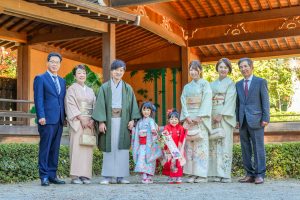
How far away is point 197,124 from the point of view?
22.3 feet

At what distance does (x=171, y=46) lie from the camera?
1591 cm

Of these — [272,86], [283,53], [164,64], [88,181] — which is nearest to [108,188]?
[88,181]

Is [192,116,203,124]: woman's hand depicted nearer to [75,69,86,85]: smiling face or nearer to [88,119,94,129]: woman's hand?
[88,119,94,129]: woman's hand

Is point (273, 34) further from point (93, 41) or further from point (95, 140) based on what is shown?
point (95, 140)

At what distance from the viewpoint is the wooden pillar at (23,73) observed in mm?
13289

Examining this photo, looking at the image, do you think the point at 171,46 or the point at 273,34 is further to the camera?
the point at 171,46

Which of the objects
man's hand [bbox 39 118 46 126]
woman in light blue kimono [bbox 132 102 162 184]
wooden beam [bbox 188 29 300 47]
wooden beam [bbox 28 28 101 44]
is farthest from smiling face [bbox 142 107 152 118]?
wooden beam [bbox 188 29 300 47]

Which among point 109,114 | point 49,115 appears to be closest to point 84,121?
point 109,114

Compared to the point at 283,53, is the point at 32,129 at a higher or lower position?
lower

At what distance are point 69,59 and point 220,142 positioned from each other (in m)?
8.60

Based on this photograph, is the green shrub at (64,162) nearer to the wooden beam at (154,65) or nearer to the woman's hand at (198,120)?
the woman's hand at (198,120)

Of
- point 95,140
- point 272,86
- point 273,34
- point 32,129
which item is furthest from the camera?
point 272,86

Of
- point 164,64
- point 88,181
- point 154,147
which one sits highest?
point 164,64

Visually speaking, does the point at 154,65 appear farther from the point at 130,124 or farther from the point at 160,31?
the point at 130,124
